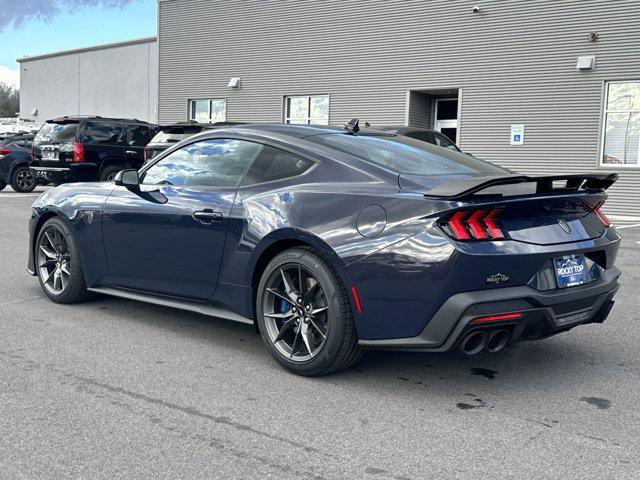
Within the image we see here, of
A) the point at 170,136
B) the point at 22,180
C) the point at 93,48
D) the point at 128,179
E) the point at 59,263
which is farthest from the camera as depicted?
the point at 93,48

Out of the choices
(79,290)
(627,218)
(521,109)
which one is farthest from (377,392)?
(521,109)

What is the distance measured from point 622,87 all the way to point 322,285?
15.3 metres

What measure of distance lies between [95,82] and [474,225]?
3444 cm

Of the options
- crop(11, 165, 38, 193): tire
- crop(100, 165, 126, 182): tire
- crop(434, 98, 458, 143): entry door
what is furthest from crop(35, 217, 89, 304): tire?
crop(434, 98, 458, 143): entry door

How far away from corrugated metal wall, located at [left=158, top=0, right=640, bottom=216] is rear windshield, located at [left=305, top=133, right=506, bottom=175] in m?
13.6

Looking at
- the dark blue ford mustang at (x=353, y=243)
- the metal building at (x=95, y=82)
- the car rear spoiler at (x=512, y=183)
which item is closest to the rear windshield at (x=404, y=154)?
the dark blue ford mustang at (x=353, y=243)

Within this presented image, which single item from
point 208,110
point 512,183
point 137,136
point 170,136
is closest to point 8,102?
point 208,110

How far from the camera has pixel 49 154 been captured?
55.3ft

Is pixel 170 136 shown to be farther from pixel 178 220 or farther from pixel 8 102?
pixel 8 102

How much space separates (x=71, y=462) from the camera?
3109mm

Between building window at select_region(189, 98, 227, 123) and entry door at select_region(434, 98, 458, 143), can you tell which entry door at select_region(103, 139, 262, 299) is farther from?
building window at select_region(189, 98, 227, 123)

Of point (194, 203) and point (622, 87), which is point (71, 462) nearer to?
point (194, 203)

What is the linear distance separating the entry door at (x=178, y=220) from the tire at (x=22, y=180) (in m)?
15.6

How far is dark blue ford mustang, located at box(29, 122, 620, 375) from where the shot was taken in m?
3.72
